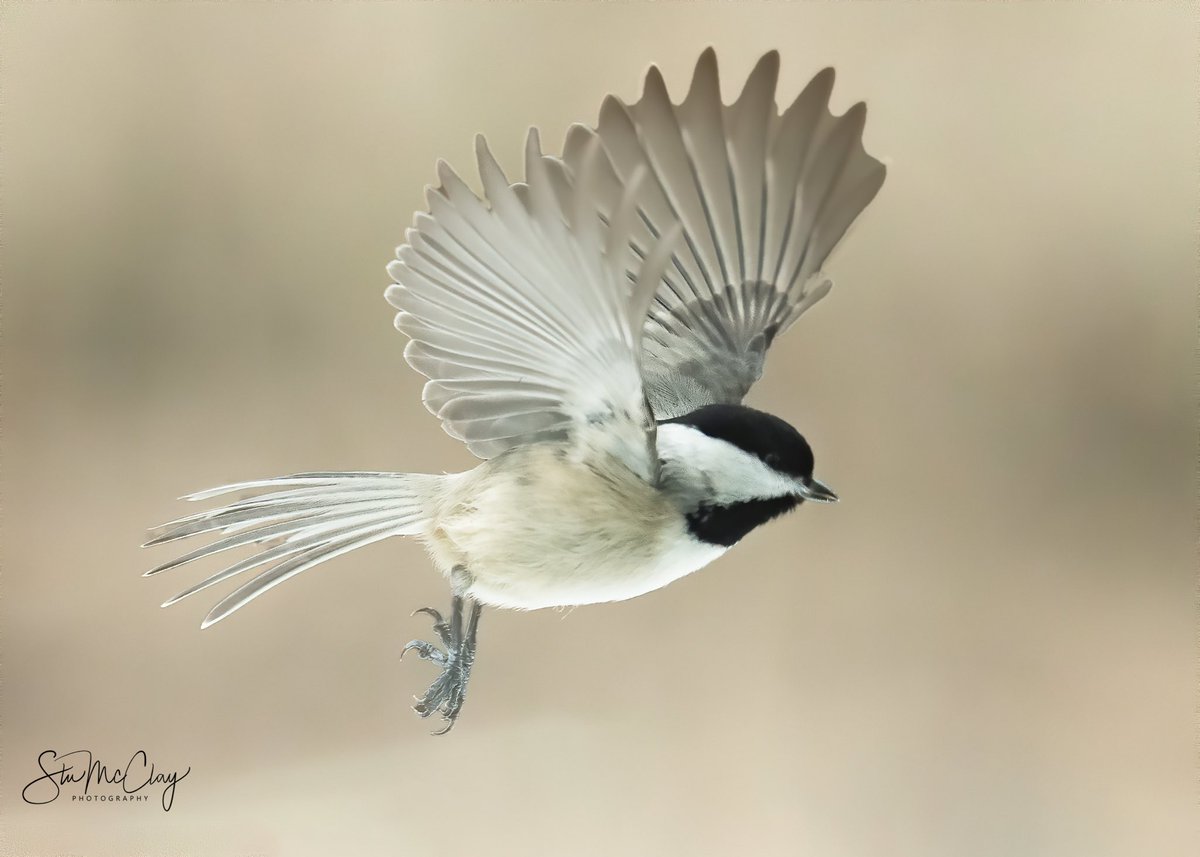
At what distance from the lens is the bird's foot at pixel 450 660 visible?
81 centimetres

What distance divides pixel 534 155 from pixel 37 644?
1.14 metres

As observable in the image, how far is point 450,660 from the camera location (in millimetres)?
825

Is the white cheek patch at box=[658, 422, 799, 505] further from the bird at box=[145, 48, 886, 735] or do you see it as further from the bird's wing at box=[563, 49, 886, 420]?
the bird's wing at box=[563, 49, 886, 420]

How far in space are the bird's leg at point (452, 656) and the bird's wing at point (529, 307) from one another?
14cm

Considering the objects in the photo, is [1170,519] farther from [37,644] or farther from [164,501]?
[37,644]

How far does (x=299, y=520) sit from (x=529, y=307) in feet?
0.97

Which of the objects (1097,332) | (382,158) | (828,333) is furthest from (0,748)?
(1097,332)

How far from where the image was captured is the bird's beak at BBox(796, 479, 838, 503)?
68 cm
